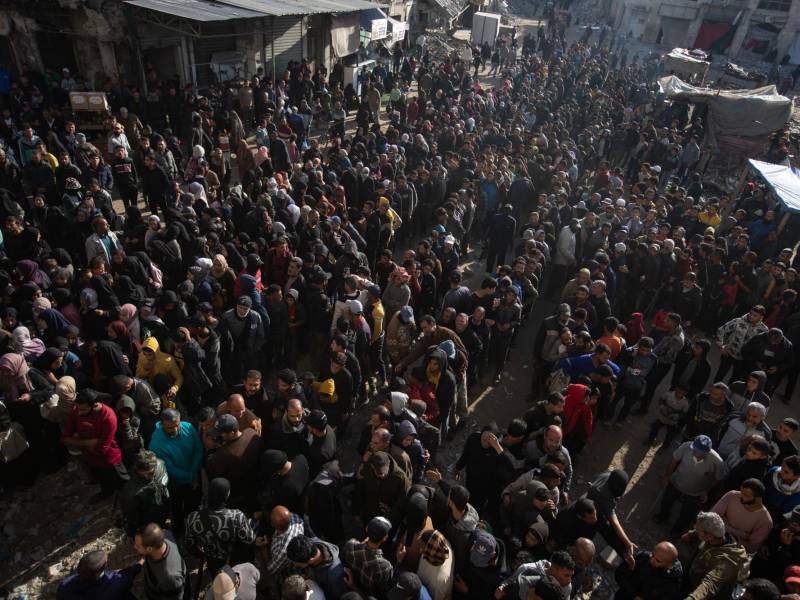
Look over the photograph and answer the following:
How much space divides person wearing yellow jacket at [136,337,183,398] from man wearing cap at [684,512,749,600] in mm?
4932

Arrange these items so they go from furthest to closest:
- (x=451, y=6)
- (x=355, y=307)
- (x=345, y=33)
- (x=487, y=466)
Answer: (x=451, y=6) → (x=345, y=33) → (x=355, y=307) → (x=487, y=466)

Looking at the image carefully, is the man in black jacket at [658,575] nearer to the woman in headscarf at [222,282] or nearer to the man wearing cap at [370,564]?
the man wearing cap at [370,564]

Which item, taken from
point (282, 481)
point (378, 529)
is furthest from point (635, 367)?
point (282, 481)

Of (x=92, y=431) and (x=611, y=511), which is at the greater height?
(x=92, y=431)

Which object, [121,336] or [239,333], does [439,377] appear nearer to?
[239,333]

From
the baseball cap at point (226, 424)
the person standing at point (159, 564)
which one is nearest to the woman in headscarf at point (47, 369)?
the baseball cap at point (226, 424)

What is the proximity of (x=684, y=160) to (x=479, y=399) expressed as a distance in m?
12.7

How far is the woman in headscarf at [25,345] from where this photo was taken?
210 inches

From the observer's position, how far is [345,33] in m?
20.1

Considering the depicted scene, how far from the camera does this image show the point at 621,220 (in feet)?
33.8

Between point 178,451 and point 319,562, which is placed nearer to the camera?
point 319,562

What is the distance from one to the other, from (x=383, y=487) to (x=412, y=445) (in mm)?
614

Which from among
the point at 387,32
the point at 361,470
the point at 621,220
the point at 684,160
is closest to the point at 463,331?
the point at 361,470

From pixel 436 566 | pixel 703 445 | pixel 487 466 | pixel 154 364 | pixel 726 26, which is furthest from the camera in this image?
pixel 726 26
